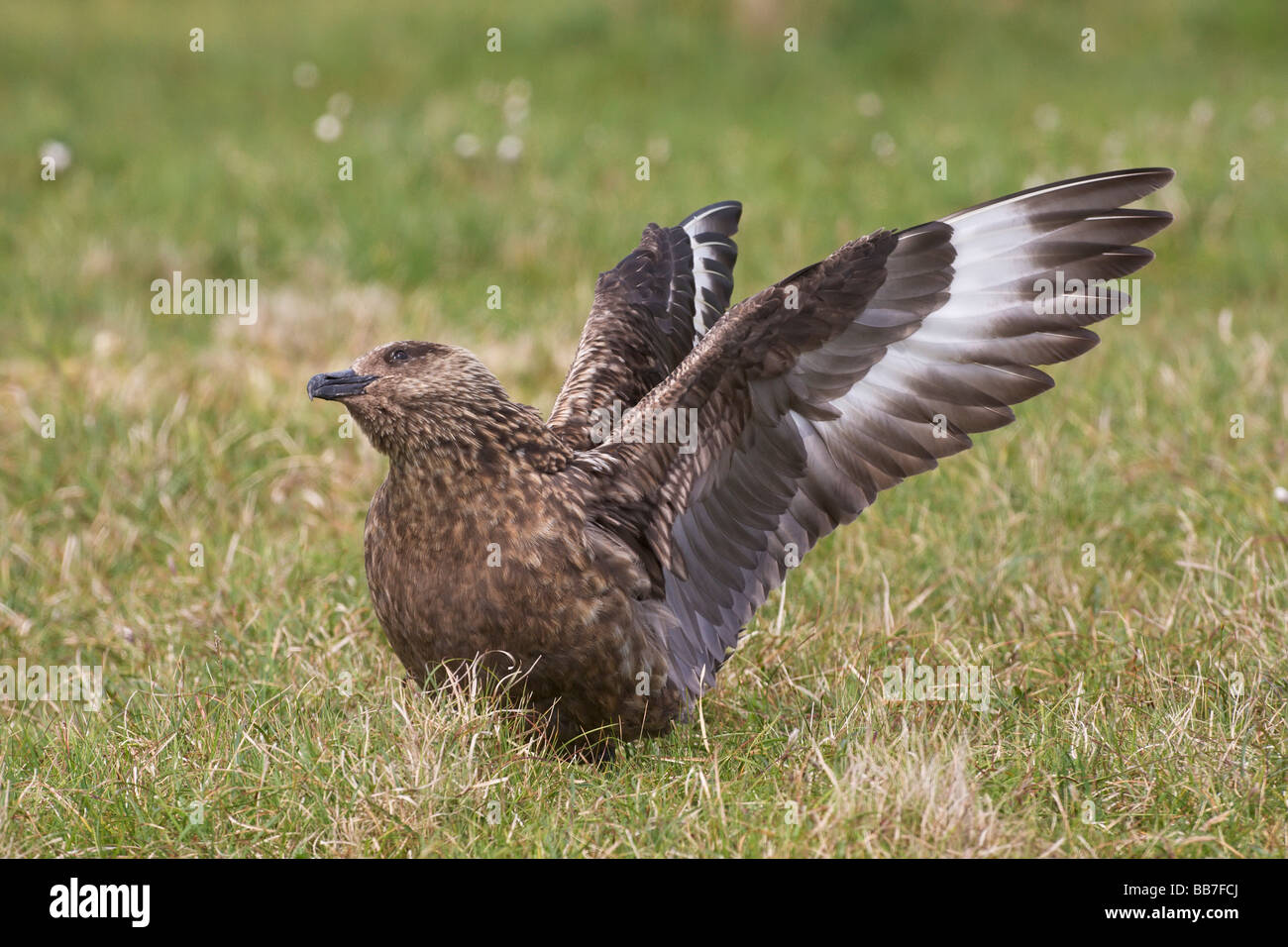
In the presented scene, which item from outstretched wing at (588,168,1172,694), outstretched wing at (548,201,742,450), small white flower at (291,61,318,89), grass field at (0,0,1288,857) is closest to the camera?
grass field at (0,0,1288,857)

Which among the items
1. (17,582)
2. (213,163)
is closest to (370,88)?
(213,163)

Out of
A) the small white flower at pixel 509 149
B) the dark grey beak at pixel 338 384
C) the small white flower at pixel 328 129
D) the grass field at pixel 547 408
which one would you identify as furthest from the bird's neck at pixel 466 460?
the small white flower at pixel 328 129

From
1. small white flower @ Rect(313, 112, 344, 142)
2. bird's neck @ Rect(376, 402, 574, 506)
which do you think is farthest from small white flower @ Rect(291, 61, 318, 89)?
bird's neck @ Rect(376, 402, 574, 506)

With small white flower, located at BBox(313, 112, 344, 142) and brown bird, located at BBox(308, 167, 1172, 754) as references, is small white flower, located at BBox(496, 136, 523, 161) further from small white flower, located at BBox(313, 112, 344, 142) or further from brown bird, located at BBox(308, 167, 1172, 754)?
brown bird, located at BBox(308, 167, 1172, 754)

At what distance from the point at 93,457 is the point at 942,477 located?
3.20m

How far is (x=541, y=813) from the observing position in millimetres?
3318

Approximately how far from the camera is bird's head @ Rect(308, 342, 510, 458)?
12.0 feet

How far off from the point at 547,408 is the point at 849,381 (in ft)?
9.62

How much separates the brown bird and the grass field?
198 mm

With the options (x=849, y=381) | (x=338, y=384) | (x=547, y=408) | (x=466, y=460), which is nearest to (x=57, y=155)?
(x=547, y=408)

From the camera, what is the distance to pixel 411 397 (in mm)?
3680

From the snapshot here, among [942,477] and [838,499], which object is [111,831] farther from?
[942,477]

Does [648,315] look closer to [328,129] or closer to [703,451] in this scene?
[703,451]

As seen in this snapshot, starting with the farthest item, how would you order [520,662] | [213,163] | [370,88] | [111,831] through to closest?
[370,88], [213,163], [520,662], [111,831]
